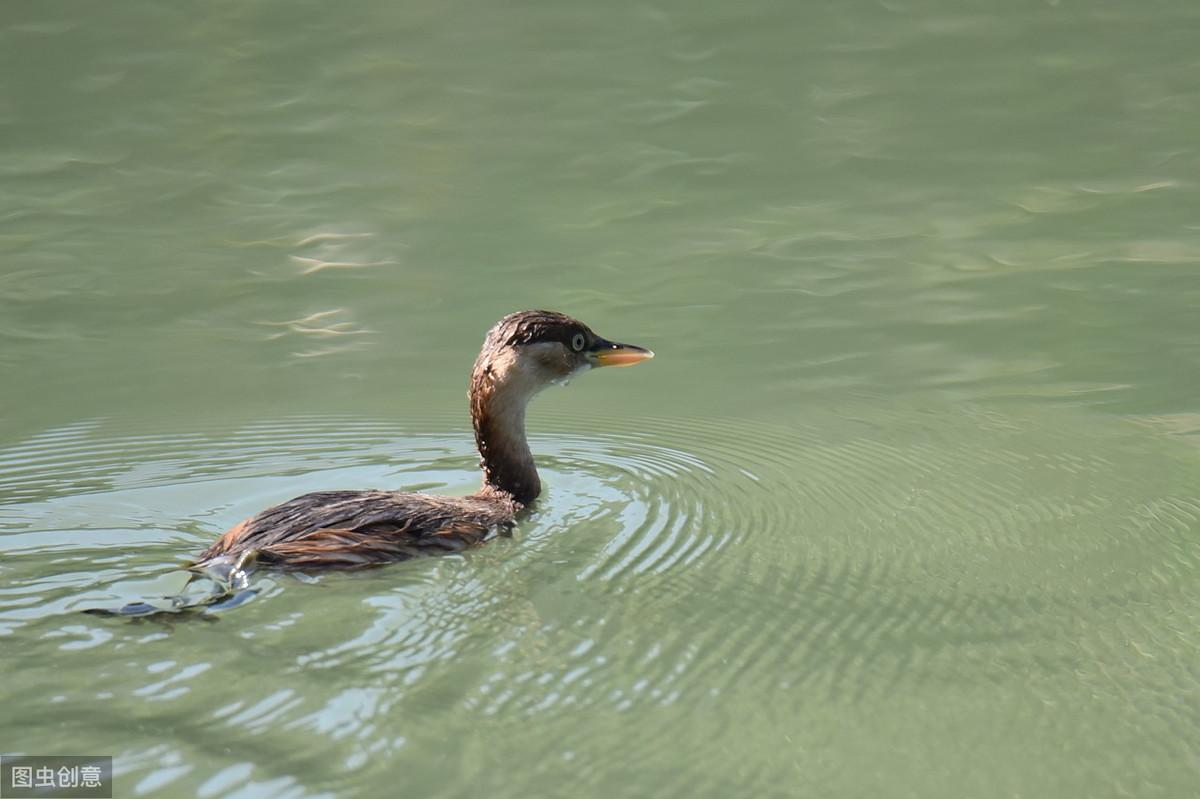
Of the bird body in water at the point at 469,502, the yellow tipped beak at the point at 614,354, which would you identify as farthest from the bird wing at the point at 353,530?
the yellow tipped beak at the point at 614,354

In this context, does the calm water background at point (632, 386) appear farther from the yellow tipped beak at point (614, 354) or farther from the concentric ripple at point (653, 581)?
the yellow tipped beak at point (614, 354)

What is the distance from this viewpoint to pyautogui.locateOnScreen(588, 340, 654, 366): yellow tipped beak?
6906 millimetres

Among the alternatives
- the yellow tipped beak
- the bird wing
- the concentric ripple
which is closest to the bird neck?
the concentric ripple

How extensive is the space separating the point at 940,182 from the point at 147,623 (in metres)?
6.83

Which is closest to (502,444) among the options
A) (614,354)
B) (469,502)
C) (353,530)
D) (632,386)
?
(469,502)

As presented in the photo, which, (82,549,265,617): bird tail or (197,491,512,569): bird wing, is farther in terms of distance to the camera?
A: (197,491,512,569): bird wing

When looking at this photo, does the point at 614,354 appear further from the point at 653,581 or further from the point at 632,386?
the point at 653,581

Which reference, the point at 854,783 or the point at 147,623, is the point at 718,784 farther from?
the point at 147,623

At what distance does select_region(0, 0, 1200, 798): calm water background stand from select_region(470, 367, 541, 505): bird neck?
158 mm

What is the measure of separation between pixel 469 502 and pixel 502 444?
35 centimetres

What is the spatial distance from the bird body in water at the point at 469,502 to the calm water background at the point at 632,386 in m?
0.16

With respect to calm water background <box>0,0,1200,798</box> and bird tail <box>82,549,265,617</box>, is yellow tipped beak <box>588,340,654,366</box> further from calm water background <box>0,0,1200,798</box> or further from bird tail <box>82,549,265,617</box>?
bird tail <box>82,549,265,617</box>

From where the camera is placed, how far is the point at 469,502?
6.25m

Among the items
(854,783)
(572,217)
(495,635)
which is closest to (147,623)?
(495,635)
